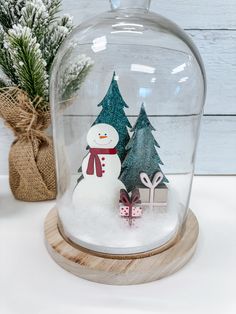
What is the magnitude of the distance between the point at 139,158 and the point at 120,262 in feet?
0.52

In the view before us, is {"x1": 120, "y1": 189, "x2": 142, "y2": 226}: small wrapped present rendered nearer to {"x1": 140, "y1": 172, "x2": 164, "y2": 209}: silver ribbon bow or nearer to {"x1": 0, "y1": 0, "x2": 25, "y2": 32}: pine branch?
{"x1": 140, "y1": 172, "x2": 164, "y2": 209}: silver ribbon bow

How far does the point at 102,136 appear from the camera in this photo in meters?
0.65

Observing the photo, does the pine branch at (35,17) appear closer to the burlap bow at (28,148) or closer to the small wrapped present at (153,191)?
the burlap bow at (28,148)

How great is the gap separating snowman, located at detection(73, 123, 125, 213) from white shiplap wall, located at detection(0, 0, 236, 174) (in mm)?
280

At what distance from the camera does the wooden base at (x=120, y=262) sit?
60 cm

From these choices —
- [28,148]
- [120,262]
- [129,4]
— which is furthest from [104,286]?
[129,4]

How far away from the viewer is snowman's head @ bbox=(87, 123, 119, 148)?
651 millimetres

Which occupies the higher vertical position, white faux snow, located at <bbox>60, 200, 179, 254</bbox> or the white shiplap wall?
the white shiplap wall

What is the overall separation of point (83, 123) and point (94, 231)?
17cm

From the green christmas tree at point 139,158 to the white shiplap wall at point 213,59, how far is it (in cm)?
26

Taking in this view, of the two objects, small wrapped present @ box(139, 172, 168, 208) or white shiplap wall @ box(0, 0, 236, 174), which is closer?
small wrapped present @ box(139, 172, 168, 208)

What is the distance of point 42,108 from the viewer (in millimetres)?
747

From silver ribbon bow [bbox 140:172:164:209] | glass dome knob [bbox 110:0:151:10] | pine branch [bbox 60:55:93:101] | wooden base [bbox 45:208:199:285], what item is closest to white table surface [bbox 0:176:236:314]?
wooden base [bbox 45:208:199:285]

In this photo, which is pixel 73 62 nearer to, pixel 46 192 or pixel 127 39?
pixel 127 39
